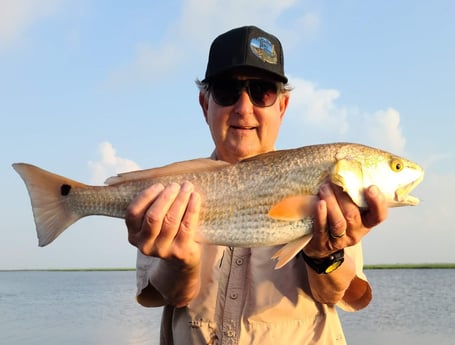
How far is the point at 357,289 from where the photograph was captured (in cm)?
413

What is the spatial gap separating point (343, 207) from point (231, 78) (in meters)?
1.65

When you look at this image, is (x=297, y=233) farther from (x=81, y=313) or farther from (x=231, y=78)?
(x=81, y=313)

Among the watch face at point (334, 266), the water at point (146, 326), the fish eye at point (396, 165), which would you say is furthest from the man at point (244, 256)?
the water at point (146, 326)

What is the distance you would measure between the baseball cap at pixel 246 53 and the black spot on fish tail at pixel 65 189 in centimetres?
159

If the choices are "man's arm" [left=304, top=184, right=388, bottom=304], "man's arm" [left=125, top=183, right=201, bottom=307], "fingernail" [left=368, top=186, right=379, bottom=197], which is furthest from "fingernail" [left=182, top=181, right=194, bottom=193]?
"fingernail" [left=368, top=186, right=379, bottom=197]

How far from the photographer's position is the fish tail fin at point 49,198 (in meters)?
3.79

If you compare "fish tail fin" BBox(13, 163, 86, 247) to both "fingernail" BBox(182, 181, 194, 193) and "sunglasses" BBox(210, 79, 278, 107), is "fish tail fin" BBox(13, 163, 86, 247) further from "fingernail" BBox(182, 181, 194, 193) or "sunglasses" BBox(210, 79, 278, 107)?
"sunglasses" BBox(210, 79, 278, 107)

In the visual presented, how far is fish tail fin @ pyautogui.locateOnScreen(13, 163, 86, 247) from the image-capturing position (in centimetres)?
379

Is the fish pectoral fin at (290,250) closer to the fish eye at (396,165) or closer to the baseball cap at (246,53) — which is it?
the fish eye at (396,165)

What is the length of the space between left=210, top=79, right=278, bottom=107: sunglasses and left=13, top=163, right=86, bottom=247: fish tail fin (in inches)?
58.0

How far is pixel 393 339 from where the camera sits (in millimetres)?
19625

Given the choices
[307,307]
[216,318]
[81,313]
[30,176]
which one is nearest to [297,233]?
[307,307]

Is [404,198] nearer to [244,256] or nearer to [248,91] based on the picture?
[244,256]

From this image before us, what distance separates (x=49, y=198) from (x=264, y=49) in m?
2.25
